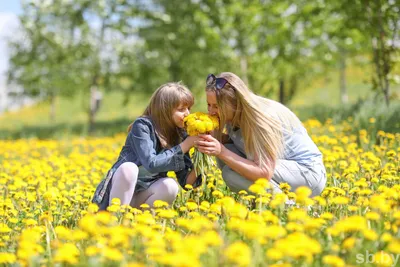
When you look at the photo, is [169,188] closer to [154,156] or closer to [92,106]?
[154,156]

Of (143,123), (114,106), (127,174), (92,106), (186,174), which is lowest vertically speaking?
(114,106)

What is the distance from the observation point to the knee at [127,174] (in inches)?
130

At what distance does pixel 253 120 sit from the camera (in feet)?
11.1

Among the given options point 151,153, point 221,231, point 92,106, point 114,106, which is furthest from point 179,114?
point 114,106

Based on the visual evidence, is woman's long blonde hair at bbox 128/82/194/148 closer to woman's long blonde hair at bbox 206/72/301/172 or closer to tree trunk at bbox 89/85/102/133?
woman's long blonde hair at bbox 206/72/301/172

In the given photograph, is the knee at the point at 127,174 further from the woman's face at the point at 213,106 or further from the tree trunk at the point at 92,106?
the tree trunk at the point at 92,106

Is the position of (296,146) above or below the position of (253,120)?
below

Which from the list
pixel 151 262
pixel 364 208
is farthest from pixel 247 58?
pixel 151 262

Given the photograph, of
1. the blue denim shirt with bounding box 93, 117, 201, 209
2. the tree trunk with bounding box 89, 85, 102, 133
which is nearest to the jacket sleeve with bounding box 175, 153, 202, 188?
the blue denim shirt with bounding box 93, 117, 201, 209

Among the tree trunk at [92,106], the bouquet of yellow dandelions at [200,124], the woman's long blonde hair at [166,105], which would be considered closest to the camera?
the bouquet of yellow dandelions at [200,124]

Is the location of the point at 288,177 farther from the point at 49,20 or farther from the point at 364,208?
the point at 49,20

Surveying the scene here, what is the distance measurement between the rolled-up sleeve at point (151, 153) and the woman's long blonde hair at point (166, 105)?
9cm

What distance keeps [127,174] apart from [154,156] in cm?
25

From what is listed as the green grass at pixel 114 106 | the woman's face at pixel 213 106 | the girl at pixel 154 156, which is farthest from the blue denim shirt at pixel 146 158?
the green grass at pixel 114 106
